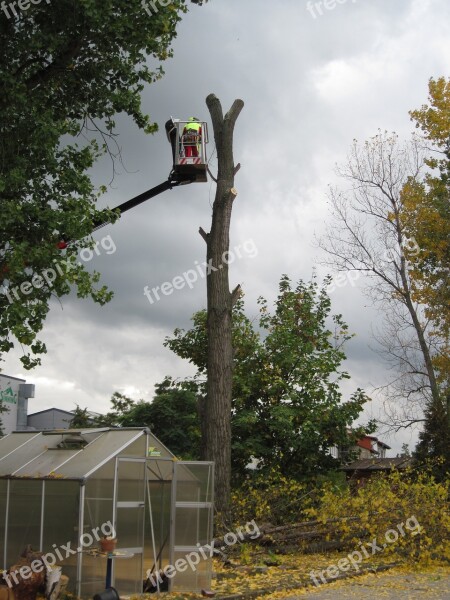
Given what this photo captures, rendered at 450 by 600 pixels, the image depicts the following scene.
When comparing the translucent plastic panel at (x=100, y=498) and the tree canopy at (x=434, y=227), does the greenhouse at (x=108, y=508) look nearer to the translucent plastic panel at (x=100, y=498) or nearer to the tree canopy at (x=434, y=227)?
the translucent plastic panel at (x=100, y=498)

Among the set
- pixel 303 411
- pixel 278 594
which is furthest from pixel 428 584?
pixel 303 411

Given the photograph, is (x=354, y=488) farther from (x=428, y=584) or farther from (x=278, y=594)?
(x=278, y=594)

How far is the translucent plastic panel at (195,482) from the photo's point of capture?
1353 cm

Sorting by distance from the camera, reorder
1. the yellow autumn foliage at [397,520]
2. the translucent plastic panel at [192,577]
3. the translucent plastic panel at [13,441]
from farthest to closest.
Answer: the yellow autumn foliage at [397,520], the translucent plastic panel at [13,441], the translucent plastic panel at [192,577]

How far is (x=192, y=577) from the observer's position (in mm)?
13141

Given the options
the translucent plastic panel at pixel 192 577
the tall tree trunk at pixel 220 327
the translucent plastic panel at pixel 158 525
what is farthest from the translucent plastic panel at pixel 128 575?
the tall tree trunk at pixel 220 327

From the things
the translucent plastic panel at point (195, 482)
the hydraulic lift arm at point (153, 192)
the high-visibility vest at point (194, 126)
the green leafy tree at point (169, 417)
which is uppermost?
the high-visibility vest at point (194, 126)

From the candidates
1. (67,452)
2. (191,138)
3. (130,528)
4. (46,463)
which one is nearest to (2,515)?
(46,463)

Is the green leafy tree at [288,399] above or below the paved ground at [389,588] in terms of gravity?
above

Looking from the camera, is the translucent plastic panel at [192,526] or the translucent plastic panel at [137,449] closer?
the translucent plastic panel at [137,449]

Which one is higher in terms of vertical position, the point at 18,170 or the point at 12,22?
the point at 12,22

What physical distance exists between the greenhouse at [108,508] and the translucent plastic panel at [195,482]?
17 millimetres

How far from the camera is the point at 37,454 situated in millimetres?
14180

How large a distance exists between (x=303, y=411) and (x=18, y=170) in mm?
12752
